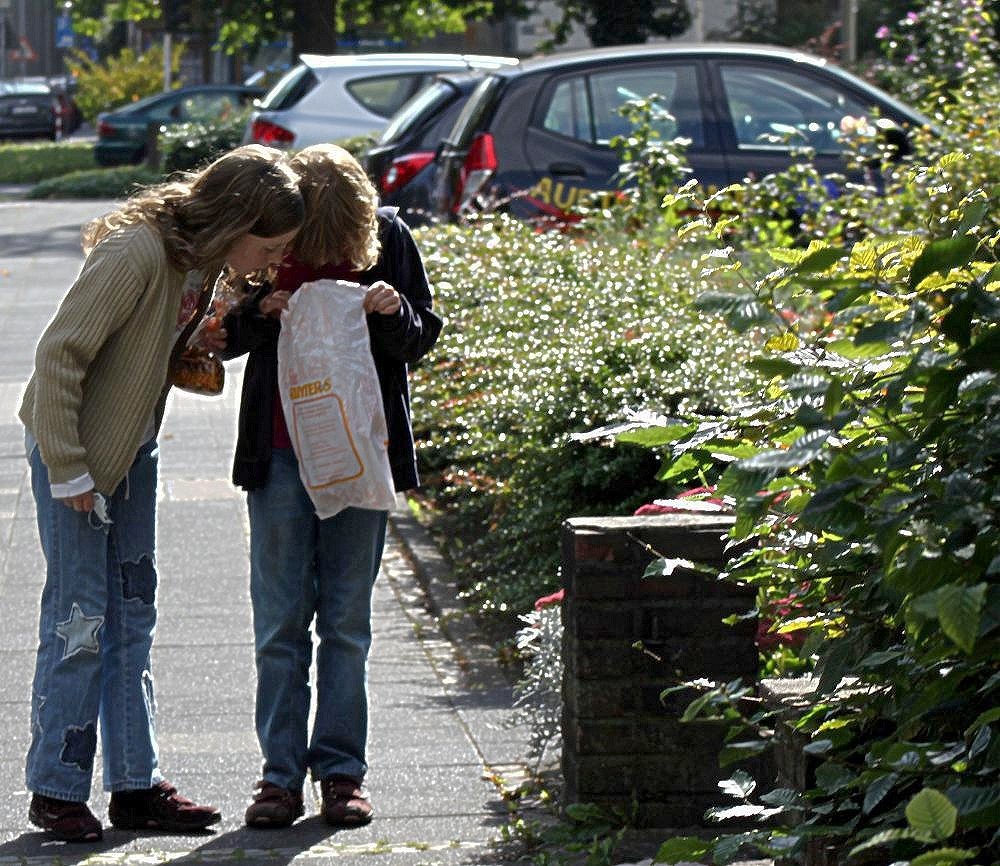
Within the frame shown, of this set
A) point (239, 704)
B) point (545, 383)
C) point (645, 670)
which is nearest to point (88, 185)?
point (545, 383)

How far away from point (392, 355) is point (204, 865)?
1.29 meters

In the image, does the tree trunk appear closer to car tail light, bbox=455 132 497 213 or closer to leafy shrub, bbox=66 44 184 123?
leafy shrub, bbox=66 44 184 123

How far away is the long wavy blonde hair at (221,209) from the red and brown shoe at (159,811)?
4.24 ft

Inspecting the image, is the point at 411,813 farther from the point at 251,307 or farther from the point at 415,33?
the point at 415,33

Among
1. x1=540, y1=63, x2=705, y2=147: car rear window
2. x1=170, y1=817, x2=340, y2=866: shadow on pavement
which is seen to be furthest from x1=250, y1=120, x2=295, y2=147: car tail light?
x1=170, y1=817, x2=340, y2=866: shadow on pavement

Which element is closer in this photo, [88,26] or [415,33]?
[415,33]

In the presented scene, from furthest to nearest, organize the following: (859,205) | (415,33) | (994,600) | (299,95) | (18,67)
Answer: (18,67) < (415,33) < (299,95) < (859,205) < (994,600)

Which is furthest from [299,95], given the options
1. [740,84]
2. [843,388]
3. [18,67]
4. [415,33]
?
[18,67]

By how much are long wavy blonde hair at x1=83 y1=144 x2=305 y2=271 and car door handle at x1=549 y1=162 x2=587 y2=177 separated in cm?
696

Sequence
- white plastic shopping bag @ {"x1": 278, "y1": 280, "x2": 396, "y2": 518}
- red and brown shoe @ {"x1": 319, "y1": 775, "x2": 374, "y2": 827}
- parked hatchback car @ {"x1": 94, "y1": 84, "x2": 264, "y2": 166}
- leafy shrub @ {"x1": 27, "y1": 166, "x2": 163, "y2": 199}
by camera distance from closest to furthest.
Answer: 1. white plastic shopping bag @ {"x1": 278, "y1": 280, "x2": 396, "y2": 518}
2. red and brown shoe @ {"x1": 319, "y1": 775, "x2": 374, "y2": 827}
3. leafy shrub @ {"x1": 27, "y1": 166, "x2": 163, "y2": 199}
4. parked hatchback car @ {"x1": 94, "y1": 84, "x2": 264, "y2": 166}

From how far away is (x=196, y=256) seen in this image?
432 cm

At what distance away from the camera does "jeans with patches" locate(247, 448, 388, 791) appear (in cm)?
464

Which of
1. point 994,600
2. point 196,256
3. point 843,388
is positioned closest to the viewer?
point 994,600

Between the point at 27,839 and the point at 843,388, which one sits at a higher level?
the point at 843,388
